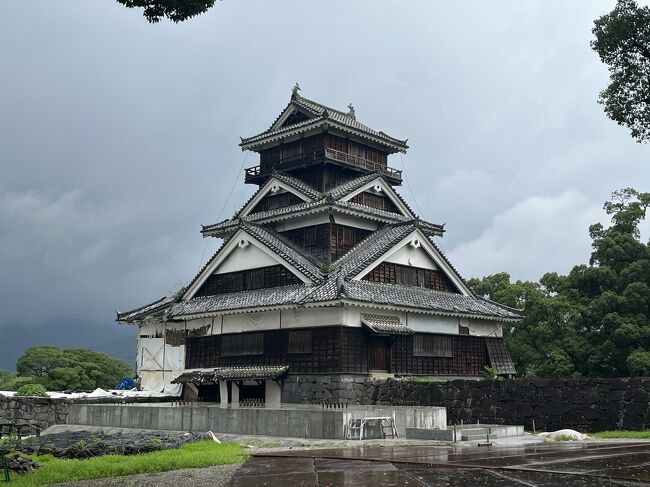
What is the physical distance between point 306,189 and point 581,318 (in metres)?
17.6

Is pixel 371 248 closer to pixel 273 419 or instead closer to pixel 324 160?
pixel 324 160

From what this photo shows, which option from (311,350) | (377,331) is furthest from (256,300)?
(377,331)

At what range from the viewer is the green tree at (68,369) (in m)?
56.4

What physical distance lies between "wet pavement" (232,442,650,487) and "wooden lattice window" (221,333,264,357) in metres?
14.9

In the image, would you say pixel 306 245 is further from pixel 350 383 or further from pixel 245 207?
pixel 350 383

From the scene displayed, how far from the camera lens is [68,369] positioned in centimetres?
5728

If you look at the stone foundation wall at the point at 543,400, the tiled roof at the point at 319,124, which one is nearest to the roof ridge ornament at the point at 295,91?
the tiled roof at the point at 319,124

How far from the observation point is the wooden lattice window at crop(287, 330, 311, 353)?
31484 millimetres

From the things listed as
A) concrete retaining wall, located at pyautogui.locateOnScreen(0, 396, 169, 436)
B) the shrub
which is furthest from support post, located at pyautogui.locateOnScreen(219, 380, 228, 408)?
the shrub

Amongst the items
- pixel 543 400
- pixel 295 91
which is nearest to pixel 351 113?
pixel 295 91

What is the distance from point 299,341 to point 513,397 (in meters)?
10.6

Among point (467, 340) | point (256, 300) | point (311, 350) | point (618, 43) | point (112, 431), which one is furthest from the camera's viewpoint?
point (467, 340)

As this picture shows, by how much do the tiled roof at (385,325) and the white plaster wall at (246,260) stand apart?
6202mm

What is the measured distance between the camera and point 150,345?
4038 centimetres
